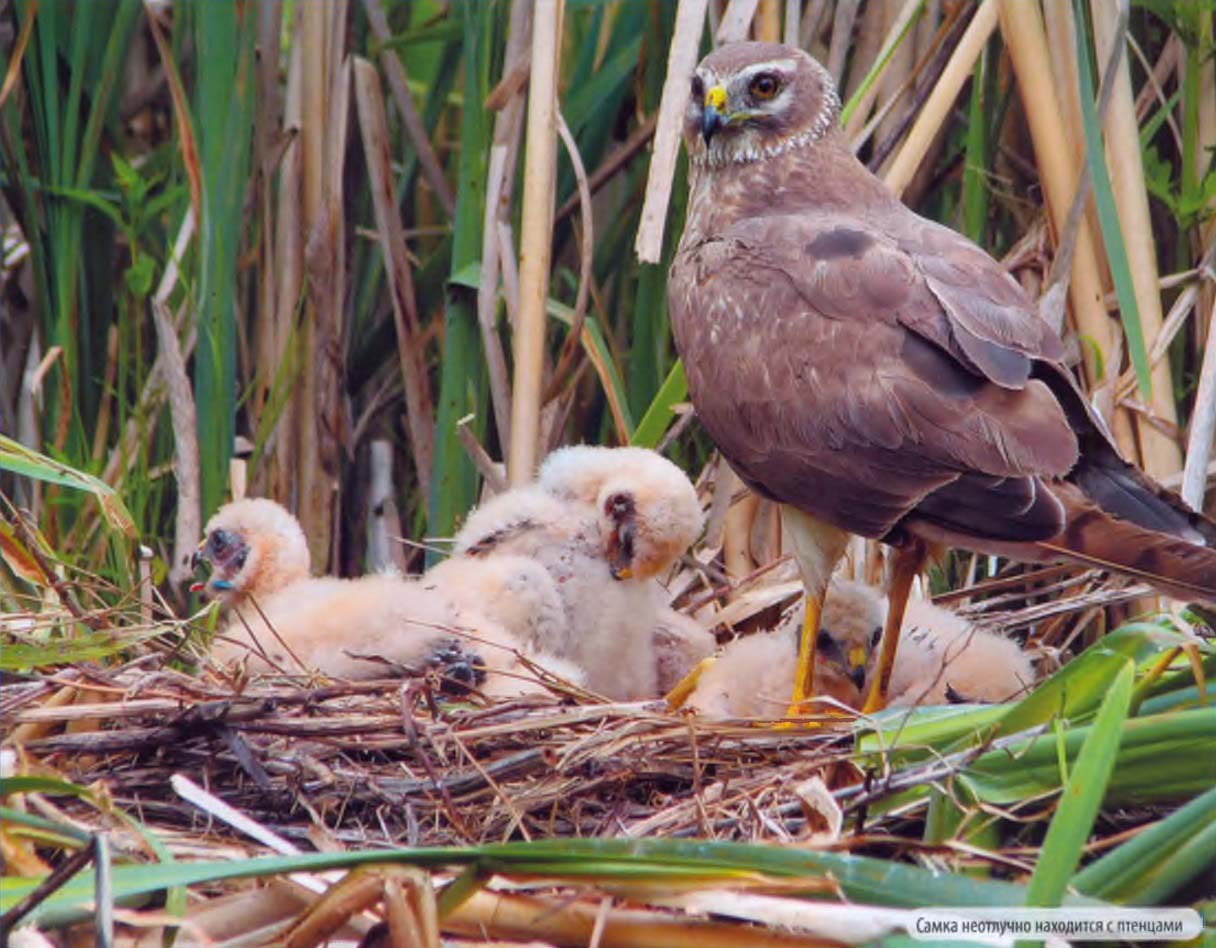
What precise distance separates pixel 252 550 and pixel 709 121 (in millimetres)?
1288

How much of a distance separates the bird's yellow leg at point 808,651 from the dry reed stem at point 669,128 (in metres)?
0.72

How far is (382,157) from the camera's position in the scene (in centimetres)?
451

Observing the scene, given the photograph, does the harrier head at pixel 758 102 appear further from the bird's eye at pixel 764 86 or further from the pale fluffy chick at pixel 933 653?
the pale fluffy chick at pixel 933 653

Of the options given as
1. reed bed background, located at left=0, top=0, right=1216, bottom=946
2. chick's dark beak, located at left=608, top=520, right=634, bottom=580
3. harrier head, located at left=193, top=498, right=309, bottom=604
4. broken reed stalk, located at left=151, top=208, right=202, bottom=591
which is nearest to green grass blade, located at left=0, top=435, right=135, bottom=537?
reed bed background, located at left=0, top=0, right=1216, bottom=946

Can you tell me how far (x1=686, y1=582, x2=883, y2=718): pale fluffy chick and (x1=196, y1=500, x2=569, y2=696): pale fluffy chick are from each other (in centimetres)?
34

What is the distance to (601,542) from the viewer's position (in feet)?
13.1

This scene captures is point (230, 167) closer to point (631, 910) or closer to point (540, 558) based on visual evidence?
point (540, 558)

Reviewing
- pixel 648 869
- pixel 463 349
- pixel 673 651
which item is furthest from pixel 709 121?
pixel 648 869

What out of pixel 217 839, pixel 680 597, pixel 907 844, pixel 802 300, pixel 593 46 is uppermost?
pixel 593 46

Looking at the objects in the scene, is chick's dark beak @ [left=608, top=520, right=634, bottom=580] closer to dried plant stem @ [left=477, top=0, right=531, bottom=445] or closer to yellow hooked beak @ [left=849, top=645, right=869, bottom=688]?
dried plant stem @ [left=477, top=0, right=531, bottom=445]

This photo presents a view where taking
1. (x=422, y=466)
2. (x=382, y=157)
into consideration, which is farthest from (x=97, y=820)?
(x=382, y=157)

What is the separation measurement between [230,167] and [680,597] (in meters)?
1.40

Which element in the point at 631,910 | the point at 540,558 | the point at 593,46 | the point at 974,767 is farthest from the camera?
the point at 593,46

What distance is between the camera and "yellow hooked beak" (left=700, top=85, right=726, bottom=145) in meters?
3.95
